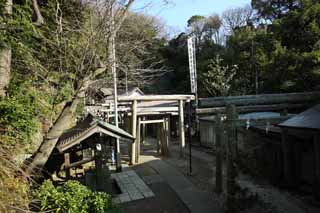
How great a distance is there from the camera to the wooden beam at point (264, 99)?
751 centimetres

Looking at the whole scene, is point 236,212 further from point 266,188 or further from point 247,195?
point 266,188

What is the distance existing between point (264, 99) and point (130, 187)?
4128 millimetres

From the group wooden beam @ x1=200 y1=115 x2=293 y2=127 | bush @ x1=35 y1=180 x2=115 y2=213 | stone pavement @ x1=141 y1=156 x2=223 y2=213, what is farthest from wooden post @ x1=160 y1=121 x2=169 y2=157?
bush @ x1=35 y1=180 x2=115 y2=213

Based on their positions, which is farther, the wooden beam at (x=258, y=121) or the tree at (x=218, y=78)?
the tree at (x=218, y=78)

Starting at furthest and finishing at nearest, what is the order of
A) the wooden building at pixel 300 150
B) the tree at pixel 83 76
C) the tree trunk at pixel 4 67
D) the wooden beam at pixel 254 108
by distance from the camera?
1. the wooden beam at pixel 254 108
2. the wooden building at pixel 300 150
3. the tree at pixel 83 76
4. the tree trunk at pixel 4 67

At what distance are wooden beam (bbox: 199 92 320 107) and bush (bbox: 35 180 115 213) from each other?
389 centimetres

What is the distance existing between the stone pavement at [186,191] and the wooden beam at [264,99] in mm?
2175

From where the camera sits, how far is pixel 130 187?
836 cm

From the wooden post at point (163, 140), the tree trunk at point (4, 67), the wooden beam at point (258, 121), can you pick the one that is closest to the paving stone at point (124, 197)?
the wooden beam at point (258, 121)

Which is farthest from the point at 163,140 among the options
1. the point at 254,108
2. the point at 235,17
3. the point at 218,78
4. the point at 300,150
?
the point at 235,17

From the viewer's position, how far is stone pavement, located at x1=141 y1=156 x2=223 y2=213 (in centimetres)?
654

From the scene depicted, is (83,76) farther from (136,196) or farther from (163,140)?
(163,140)

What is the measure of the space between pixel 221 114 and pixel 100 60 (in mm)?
3540

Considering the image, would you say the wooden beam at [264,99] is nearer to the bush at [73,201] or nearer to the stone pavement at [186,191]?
the stone pavement at [186,191]
